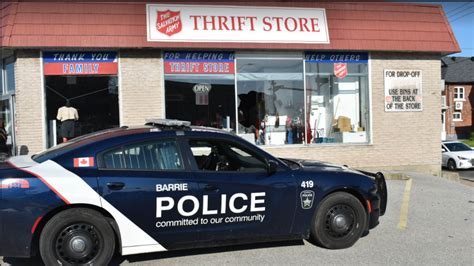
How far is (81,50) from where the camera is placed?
10.7 meters

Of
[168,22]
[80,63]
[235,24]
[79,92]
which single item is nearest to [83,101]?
[79,92]

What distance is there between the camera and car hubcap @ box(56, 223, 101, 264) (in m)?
4.25

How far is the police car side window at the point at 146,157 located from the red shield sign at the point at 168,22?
6704mm

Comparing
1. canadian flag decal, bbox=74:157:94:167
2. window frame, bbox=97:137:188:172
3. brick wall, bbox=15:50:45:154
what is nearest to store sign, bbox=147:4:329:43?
brick wall, bbox=15:50:45:154

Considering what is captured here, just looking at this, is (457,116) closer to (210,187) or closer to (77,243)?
(210,187)

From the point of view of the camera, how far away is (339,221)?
5.21 meters

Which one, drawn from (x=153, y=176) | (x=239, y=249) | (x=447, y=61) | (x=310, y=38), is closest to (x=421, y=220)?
(x=239, y=249)

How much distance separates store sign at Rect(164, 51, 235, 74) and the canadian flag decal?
7.11 meters

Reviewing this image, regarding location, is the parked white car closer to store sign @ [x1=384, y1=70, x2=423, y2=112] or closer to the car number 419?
store sign @ [x1=384, y1=70, x2=423, y2=112]

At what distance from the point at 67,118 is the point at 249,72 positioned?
4829 mm

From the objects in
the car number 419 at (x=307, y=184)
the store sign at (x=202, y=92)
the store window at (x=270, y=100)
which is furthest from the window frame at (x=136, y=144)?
the store window at (x=270, y=100)

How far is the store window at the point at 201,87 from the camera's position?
37.3 feet

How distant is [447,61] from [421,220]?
149 feet

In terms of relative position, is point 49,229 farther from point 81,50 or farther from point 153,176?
point 81,50
